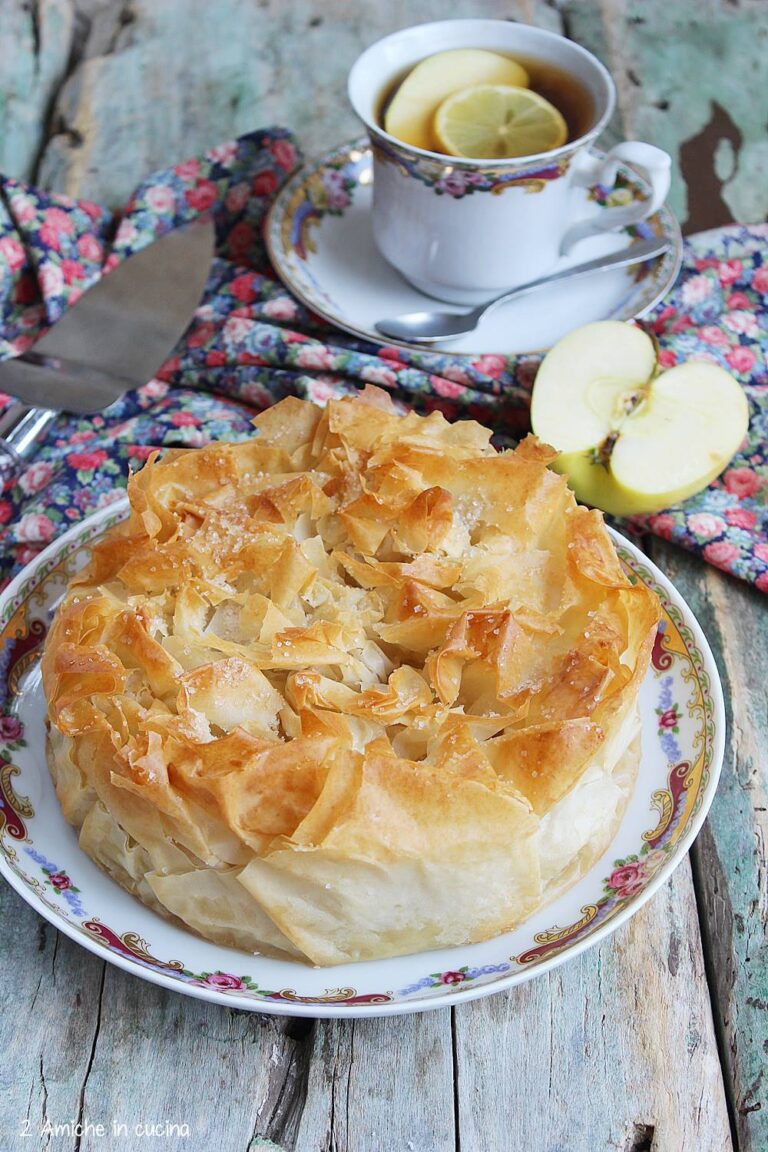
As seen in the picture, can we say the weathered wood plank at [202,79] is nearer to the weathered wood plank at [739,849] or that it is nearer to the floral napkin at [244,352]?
the floral napkin at [244,352]

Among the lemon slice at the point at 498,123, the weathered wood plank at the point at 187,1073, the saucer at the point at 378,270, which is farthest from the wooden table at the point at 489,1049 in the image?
the lemon slice at the point at 498,123

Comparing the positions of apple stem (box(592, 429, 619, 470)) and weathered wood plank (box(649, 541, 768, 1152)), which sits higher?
apple stem (box(592, 429, 619, 470))

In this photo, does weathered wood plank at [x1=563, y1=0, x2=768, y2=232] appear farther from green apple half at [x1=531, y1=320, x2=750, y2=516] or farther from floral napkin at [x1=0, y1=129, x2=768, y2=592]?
green apple half at [x1=531, y1=320, x2=750, y2=516]

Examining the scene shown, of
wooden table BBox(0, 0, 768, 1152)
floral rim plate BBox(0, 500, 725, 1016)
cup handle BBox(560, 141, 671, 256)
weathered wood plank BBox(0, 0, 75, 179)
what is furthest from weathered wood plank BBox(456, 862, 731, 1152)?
weathered wood plank BBox(0, 0, 75, 179)

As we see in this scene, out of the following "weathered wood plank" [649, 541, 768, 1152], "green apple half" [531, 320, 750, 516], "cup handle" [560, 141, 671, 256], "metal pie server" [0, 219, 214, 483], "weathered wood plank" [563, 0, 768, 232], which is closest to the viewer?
"weathered wood plank" [649, 541, 768, 1152]

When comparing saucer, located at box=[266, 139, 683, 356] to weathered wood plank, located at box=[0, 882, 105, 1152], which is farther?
saucer, located at box=[266, 139, 683, 356]
